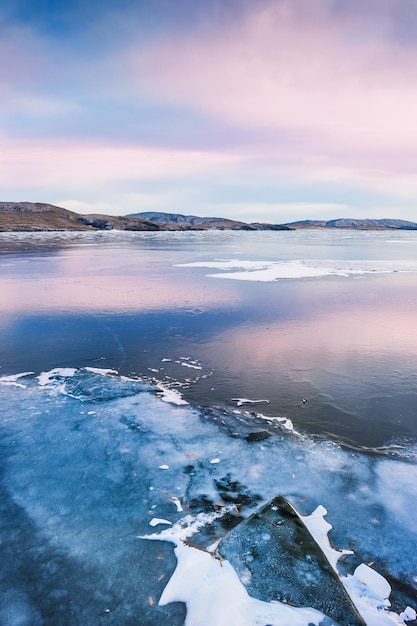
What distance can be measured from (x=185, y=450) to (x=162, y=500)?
102 centimetres

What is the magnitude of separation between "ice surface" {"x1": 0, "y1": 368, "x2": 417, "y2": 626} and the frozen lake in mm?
18

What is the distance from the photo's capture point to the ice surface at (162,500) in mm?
3346

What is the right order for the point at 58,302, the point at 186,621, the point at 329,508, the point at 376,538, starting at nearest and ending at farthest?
the point at 186,621
the point at 376,538
the point at 329,508
the point at 58,302

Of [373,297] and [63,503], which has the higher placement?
[373,297]

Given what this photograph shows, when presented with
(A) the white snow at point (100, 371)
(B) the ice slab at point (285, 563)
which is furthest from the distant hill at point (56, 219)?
(B) the ice slab at point (285, 563)

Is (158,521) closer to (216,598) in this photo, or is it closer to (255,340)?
(216,598)

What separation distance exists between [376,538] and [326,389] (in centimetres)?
342

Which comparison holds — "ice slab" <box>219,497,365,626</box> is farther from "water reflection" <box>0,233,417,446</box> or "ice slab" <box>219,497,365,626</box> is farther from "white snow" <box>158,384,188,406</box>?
"white snow" <box>158,384,188,406</box>

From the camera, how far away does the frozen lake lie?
3.43m

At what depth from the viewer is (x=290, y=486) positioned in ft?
15.5

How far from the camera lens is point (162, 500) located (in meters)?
4.48

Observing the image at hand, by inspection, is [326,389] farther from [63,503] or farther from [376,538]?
[63,503]

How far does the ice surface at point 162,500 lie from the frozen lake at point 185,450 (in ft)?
0.06

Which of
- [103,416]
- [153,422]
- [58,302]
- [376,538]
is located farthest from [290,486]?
[58,302]
